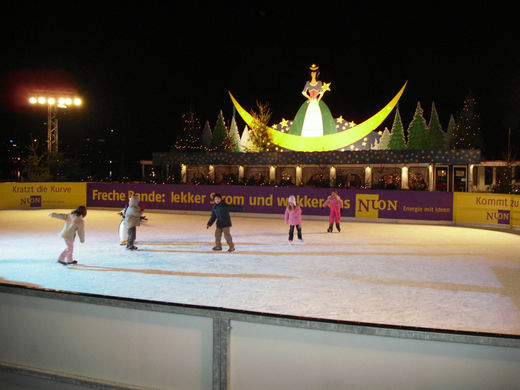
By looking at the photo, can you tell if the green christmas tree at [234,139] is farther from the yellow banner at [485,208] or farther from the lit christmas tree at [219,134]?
the yellow banner at [485,208]

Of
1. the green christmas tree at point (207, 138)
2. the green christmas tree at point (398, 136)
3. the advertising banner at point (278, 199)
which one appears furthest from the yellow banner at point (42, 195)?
the green christmas tree at point (398, 136)

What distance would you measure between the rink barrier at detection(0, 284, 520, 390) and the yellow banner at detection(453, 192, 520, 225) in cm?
1596

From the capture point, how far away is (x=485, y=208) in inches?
675

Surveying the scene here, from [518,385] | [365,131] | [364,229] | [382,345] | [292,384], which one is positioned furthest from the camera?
[365,131]

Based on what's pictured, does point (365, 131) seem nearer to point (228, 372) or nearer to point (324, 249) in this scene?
point (324, 249)

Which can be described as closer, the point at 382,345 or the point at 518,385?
the point at 518,385

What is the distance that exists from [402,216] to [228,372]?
1702cm

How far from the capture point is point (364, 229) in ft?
52.3

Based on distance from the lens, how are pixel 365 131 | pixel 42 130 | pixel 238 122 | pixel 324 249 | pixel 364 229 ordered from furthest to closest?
pixel 238 122, pixel 42 130, pixel 365 131, pixel 364 229, pixel 324 249

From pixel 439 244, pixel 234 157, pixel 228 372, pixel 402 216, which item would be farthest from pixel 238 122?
pixel 228 372

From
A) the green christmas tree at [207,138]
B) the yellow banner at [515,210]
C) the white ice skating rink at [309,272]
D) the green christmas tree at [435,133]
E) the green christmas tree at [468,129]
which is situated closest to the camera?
the white ice skating rink at [309,272]

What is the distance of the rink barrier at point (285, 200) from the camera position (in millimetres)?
17281

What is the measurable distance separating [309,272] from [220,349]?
5965 mm

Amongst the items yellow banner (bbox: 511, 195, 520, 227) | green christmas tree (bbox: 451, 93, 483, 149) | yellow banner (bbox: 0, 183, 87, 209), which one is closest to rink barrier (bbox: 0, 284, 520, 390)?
yellow banner (bbox: 511, 195, 520, 227)
